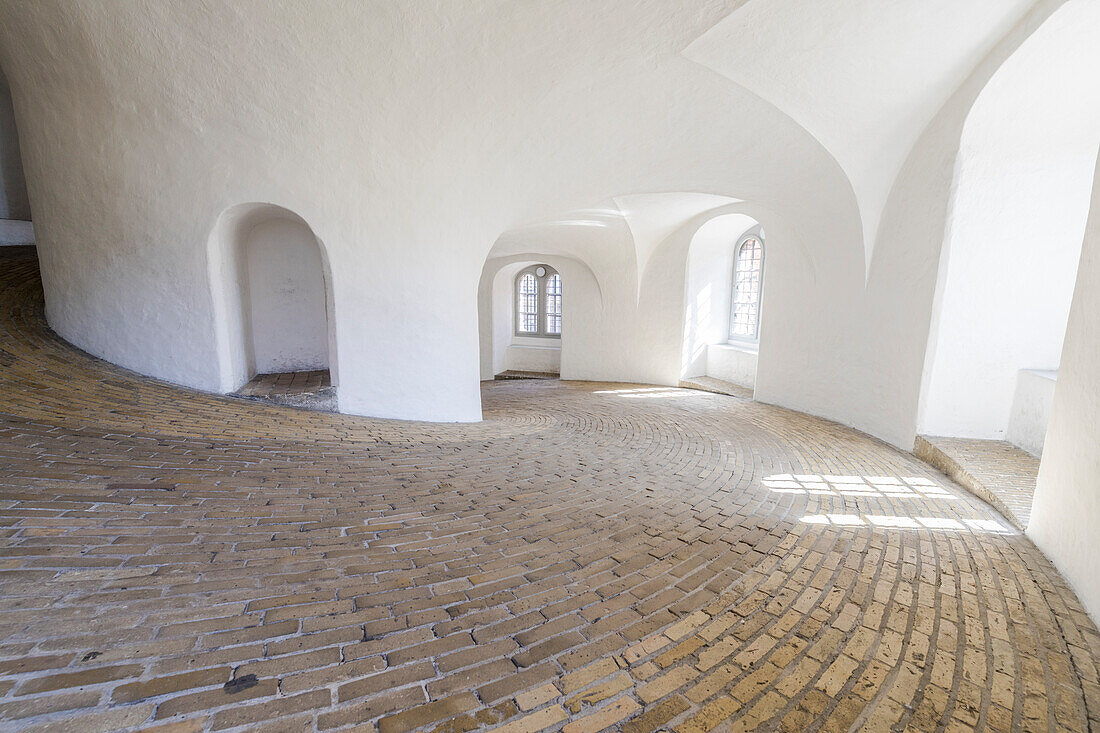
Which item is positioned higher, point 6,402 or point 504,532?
point 6,402

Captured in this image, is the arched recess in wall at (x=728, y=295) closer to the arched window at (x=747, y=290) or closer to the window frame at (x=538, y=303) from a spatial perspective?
the arched window at (x=747, y=290)

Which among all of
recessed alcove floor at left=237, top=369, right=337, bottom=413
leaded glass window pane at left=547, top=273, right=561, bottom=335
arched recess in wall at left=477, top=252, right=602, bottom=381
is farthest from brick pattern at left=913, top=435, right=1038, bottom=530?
leaded glass window pane at left=547, top=273, right=561, bottom=335

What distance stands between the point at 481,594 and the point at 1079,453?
146 inches

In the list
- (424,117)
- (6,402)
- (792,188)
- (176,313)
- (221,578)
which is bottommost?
(221,578)

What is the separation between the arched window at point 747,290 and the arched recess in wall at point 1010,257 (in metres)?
5.64

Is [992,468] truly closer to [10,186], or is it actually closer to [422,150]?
[422,150]

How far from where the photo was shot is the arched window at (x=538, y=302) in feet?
54.3

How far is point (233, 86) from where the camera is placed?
4973 mm

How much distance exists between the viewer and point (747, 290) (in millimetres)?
11734

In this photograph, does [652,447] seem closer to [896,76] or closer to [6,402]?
[896,76]

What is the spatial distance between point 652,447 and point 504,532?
293 cm

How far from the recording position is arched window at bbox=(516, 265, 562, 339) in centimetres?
1656

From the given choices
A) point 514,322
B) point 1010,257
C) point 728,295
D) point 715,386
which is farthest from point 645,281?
point 1010,257

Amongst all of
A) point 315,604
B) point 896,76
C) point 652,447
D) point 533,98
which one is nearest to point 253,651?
point 315,604
